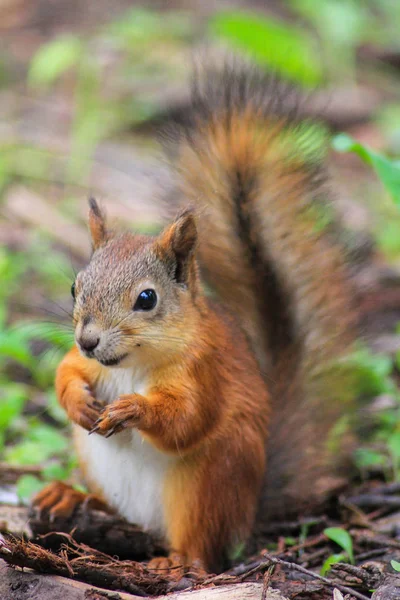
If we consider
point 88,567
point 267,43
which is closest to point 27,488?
point 88,567

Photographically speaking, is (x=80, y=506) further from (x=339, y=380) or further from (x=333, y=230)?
(x=333, y=230)

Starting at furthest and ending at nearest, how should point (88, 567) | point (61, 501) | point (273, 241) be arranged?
point (273, 241)
point (61, 501)
point (88, 567)

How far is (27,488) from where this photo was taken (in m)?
2.81

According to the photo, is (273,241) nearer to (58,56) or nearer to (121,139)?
(58,56)

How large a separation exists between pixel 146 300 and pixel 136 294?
0.11ft

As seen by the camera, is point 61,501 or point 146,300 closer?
point 146,300

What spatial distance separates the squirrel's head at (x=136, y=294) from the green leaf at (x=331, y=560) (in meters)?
0.66

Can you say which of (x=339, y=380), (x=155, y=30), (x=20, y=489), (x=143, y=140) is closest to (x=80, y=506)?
(x=20, y=489)

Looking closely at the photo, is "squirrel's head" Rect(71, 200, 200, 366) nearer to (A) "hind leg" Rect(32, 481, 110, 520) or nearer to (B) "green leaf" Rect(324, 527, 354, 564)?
(A) "hind leg" Rect(32, 481, 110, 520)

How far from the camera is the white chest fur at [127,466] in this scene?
2467 millimetres

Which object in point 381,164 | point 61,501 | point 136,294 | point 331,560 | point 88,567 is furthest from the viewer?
point 381,164

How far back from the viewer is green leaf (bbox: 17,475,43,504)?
9.17 ft

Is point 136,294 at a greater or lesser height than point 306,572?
greater

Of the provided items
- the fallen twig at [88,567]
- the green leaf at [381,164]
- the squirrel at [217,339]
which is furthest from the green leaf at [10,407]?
the green leaf at [381,164]
